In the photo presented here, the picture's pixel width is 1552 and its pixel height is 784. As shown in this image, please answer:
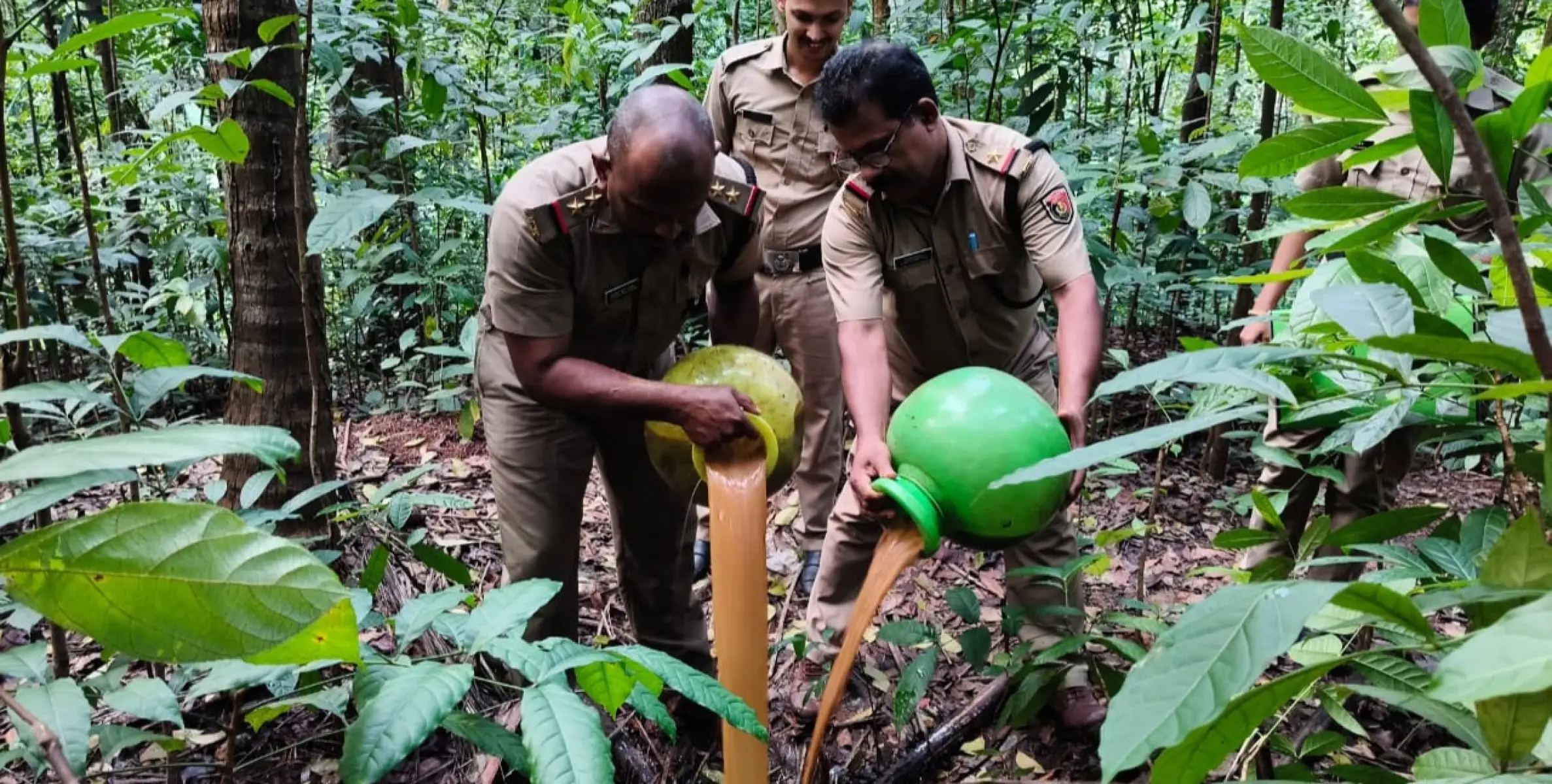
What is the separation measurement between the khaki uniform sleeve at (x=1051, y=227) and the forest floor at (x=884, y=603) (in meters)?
0.85

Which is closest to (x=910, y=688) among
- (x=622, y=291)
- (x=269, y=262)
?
(x=622, y=291)

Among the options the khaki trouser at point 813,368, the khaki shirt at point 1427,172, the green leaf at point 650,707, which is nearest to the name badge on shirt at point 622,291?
the khaki trouser at point 813,368

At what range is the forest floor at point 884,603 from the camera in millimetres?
2594

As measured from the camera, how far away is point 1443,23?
99 centimetres

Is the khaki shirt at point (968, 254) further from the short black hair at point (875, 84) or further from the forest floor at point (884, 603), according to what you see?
the forest floor at point (884, 603)

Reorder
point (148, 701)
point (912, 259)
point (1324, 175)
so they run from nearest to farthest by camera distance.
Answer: point (148, 701) < point (912, 259) < point (1324, 175)

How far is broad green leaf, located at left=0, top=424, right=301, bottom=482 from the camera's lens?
715mm

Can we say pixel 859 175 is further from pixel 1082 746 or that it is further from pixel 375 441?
pixel 375 441

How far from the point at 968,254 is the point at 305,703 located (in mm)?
2039

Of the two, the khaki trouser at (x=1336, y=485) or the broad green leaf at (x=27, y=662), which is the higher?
the broad green leaf at (x=27, y=662)

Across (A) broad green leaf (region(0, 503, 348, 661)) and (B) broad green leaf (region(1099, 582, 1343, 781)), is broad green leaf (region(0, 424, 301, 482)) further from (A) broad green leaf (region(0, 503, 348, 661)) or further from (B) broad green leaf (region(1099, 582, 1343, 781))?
(B) broad green leaf (region(1099, 582, 1343, 781))

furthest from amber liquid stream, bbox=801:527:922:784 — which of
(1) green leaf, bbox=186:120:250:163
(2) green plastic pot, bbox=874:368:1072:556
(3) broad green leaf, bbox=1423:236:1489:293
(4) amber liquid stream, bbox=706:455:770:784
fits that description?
(1) green leaf, bbox=186:120:250:163

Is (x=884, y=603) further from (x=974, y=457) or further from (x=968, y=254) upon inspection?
(x=974, y=457)

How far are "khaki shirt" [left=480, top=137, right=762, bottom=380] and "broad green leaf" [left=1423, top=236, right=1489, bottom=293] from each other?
1.87m
